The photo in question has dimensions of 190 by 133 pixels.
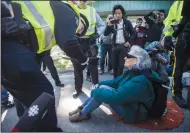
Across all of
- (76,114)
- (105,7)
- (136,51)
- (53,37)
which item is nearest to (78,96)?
(76,114)

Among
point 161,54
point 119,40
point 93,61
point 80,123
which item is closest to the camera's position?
point 80,123

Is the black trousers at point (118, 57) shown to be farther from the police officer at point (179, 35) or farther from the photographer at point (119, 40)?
the police officer at point (179, 35)

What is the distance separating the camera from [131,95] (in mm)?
1364

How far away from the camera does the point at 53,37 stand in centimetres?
92

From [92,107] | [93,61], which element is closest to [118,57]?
[93,61]

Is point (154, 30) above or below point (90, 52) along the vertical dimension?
above

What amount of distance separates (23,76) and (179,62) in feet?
4.07

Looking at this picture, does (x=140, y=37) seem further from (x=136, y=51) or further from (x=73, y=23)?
(x=73, y=23)

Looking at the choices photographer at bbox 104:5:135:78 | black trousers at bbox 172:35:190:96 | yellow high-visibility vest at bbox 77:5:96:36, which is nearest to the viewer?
yellow high-visibility vest at bbox 77:5:96:36

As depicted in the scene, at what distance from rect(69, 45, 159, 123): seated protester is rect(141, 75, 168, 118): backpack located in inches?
1.0

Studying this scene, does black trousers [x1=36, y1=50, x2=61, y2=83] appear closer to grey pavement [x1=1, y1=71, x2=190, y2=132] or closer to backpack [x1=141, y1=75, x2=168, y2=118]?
grey pavement [x1=1, y1=71, x2=190, y2=132]

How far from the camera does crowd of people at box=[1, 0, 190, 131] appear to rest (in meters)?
0.85

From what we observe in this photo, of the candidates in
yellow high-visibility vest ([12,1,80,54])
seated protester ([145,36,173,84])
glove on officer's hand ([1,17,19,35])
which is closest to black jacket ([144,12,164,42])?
seated protester ([145,36,173,84])

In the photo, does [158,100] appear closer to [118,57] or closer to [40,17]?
[118,57]
